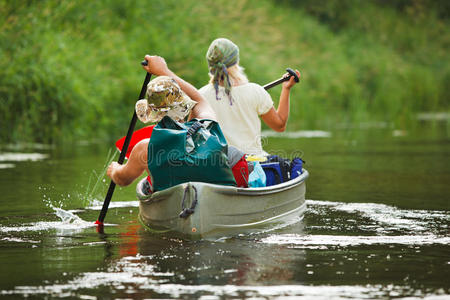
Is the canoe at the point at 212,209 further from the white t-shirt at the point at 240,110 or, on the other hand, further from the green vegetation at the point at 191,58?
the green vegetation at the point at 191,58

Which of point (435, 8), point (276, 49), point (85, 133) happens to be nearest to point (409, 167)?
point (85, 133)

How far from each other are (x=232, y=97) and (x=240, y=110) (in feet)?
0.41

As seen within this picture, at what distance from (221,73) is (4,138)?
8.49 metres

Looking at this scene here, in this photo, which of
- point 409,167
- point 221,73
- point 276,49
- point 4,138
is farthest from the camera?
point 276,49

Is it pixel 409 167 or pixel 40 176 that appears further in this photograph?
pixel 409 167

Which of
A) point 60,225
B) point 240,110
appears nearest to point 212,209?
point 240,110

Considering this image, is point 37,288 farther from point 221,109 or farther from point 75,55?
point 75,55

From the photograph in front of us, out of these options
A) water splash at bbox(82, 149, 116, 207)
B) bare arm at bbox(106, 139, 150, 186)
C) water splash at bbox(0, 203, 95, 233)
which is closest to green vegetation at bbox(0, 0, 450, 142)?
water splash at bbox(82, 149, 116, 207)

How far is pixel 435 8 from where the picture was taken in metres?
38.8

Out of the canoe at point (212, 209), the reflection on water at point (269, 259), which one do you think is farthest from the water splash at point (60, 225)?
the canoe at point (212, 209)

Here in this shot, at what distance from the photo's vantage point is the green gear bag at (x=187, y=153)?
5.93 meters

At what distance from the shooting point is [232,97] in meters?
6.96

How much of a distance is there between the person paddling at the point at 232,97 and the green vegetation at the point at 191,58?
7830 millimetres

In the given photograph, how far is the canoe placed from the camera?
597 centimetres
